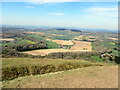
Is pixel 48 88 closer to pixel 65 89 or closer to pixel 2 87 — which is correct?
pixel 65 89

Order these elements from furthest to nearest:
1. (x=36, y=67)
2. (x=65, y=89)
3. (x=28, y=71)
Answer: (x=36, y=67)
(x=28, y=71)
(x=65, y=89)

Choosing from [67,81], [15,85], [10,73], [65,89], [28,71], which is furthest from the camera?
[28,71]

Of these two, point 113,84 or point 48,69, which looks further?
point 48,69

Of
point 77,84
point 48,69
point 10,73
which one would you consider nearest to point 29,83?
point 77,84

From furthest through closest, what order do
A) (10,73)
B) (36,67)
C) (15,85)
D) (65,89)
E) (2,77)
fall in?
(36,67), (10,73), (2,77), (15,85), (65,89)

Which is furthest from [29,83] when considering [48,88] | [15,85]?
[48,88]

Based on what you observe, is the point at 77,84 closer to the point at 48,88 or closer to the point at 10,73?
the point at 48,88

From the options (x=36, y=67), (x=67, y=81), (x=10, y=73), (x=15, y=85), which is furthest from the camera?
(x=36, y=67)

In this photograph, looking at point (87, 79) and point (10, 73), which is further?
point (10, 73)
